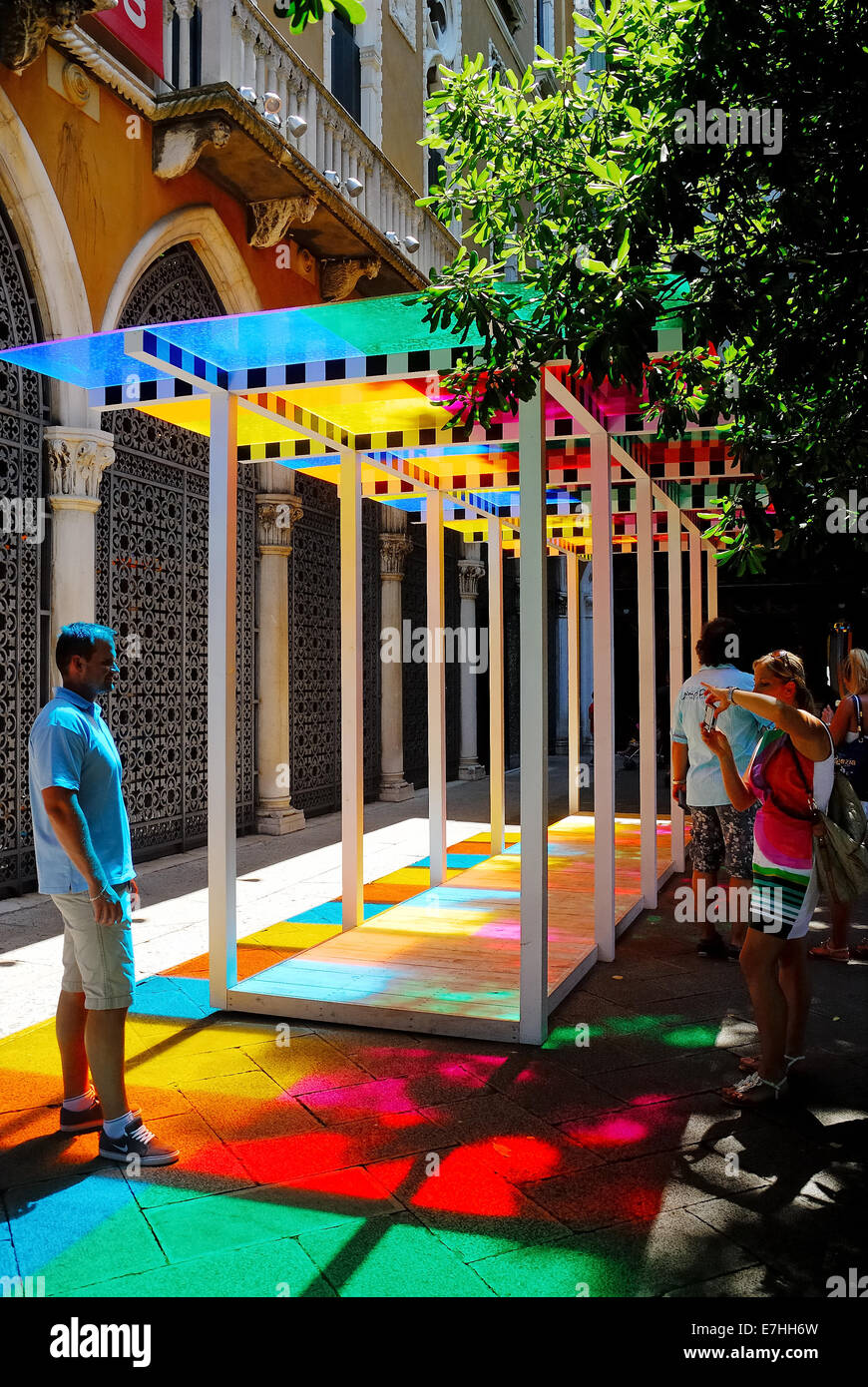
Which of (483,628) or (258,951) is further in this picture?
(483,628)

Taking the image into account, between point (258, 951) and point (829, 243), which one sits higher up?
point (829, 243)

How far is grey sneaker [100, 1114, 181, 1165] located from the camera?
11.8 feet

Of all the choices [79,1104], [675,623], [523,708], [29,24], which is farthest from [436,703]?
[29,24]

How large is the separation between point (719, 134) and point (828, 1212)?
3561mm

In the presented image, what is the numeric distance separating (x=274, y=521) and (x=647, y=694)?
17.4 feet

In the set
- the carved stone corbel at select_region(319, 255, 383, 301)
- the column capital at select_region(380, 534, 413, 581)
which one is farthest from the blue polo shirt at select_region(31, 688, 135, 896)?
the column capital at select_region(380, 534, 413, 581)

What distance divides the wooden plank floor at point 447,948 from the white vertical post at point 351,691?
0.31 meters

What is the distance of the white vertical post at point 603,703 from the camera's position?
→ 20.1ft

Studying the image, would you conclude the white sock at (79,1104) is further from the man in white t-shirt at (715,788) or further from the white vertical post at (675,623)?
the white vertical post at (675,623)

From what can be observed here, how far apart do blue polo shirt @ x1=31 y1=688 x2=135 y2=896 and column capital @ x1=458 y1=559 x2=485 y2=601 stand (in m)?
14.9

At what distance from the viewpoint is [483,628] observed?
2055 cm

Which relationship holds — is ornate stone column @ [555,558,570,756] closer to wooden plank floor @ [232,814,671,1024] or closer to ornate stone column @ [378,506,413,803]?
ornate stone column @ [378,506,413,803]
